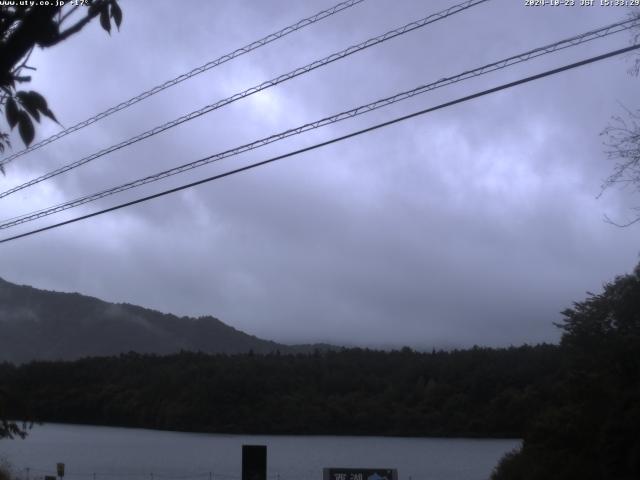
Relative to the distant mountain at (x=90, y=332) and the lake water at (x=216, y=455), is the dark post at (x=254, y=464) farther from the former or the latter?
the distant mountain at (x=90, y=332)

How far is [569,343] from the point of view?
28.8 metres

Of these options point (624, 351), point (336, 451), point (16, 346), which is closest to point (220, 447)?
point (336, 451)

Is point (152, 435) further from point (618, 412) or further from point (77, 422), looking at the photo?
point (618, 412)

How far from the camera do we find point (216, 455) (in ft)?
152

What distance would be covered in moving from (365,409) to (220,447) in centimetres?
1518

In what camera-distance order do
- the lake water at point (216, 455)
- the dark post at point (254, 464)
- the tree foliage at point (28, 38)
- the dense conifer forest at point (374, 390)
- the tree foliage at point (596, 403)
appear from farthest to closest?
1. the lake water at point (216, 455)
2. the dense conifer forest at point (374, 390)
3. the tree foliage at point (596, 403)
4. the dark post at point (254, 464)
5. the tree foliage at point (28, 38)

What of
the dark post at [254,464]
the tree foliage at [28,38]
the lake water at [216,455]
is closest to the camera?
the tree foliage at [28,38]

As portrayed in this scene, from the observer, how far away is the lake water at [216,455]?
3950 cm

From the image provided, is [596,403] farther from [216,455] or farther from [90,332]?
[90,332]

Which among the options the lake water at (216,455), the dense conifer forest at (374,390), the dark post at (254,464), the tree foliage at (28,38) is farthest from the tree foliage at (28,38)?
the lake water at (216,455)

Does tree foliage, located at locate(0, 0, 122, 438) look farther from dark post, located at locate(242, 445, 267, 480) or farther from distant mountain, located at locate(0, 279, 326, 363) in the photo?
distant mountain, located at locate(0, 279, 326, 363)

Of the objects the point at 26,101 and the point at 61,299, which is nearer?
the point at 26,101

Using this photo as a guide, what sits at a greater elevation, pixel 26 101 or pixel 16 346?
pixel 16 346

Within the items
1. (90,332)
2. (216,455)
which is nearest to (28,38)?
(216,455)
